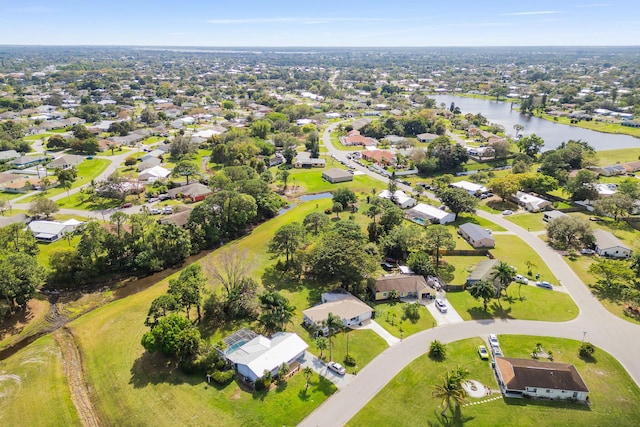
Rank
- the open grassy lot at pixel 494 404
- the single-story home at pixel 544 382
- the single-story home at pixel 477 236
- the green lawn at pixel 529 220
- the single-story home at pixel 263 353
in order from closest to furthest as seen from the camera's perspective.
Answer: the open grassy lot at pixel 494 404 → the single-story home at pixel 544 382 → the single-story home at pixel 263 353 → the single-story home at pixel 477 236 → the green lawn at pixel 529 220

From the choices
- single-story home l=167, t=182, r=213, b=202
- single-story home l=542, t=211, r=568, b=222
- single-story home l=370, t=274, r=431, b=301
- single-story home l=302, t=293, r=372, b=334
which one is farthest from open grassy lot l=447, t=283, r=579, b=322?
single-story home l=167, t=182, r=213, b=202

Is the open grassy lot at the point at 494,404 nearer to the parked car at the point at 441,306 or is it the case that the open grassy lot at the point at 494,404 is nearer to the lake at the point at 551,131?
the parked car at the point at 441,306

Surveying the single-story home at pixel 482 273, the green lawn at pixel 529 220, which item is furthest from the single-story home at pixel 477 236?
the green lawn at pixel 529 220

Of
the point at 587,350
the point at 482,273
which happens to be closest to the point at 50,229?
the point at 482,273

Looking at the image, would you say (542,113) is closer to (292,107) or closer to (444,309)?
(292,107)

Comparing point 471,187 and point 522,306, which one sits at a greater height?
point 471,187

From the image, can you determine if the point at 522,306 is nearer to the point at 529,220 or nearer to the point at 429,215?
the point at 429,215
